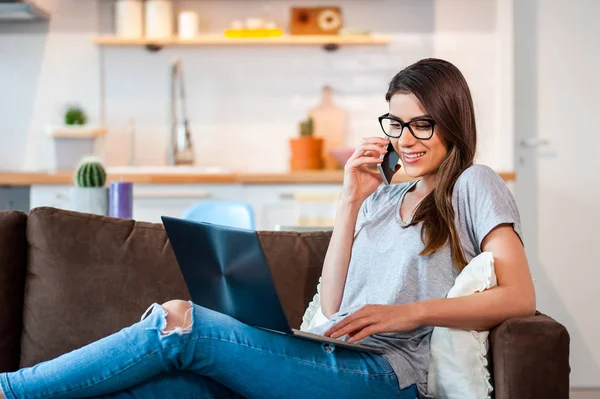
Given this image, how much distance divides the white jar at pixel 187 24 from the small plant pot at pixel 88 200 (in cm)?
214

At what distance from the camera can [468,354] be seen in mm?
1837

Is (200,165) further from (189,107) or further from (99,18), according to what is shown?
(99,18)

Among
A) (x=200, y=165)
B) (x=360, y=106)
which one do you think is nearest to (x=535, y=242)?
(x=360, y=106)

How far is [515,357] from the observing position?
1.76m

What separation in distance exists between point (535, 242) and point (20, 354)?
3.13 meters

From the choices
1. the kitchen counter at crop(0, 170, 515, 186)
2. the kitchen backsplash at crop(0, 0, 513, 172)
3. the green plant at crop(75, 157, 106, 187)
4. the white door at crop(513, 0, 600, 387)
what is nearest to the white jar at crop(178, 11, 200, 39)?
the kitchen backsplash at crop(0, 0, 513, 172)

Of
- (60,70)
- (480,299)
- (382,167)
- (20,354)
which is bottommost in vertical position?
(20,354)

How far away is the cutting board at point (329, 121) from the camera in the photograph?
4.93 metres

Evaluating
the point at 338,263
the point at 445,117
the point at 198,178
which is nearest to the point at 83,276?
the point at 338,263

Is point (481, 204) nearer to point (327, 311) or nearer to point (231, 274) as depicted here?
point (327, 311)

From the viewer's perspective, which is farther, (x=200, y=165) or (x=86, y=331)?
(x=200, y=165)

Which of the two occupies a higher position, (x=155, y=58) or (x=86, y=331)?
(x=155, y=58)

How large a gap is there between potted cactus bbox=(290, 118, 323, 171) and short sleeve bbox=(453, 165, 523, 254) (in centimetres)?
→ 270

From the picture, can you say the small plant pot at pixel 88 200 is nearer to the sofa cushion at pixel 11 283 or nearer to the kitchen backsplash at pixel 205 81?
the sofa cushion at pixel 11 283
